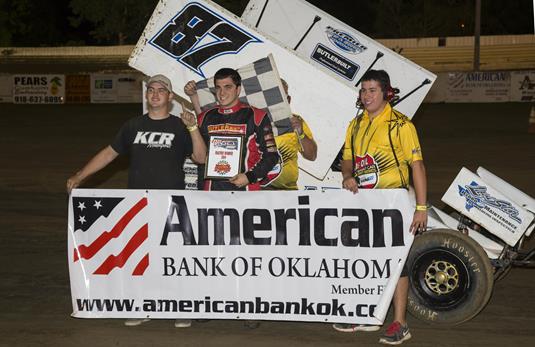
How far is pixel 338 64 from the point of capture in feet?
28.9

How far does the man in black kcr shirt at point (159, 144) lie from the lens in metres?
6.26

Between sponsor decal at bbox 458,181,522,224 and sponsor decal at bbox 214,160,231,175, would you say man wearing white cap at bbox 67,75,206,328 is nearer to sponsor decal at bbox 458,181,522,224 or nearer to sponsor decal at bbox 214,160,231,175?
sponsor decal at bbox 214,160,231,175

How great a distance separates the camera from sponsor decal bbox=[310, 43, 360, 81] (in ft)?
28.8

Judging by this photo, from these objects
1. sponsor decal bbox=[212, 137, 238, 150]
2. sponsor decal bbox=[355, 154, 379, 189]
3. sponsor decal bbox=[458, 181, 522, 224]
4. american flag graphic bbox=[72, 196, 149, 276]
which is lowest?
american flag graphic bbox=[72, 196, 149, 276]

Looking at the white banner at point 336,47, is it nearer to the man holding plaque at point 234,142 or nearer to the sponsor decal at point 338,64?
the sponsor decal at point 338,64

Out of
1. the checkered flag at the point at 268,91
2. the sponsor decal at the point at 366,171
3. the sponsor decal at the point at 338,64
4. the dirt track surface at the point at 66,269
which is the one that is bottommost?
the dirt track surface at the point at 66,269

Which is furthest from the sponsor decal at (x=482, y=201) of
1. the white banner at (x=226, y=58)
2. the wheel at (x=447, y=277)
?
the white banner at (x=226, y=58)

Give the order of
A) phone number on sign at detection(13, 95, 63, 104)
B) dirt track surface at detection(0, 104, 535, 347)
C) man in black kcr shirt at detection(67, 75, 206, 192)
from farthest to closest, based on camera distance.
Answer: phone number on sign at detection(13, 95, 63, 104), man in black kcr shirt at detection(67, 75, 206, 192), dirt track surface at detection(0, 104, 535, 347)

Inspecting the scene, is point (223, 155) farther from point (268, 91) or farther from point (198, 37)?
point (198, 37)

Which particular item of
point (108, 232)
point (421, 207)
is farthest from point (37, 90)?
point (421, 207)

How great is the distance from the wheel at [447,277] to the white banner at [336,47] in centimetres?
216

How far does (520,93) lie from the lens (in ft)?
108

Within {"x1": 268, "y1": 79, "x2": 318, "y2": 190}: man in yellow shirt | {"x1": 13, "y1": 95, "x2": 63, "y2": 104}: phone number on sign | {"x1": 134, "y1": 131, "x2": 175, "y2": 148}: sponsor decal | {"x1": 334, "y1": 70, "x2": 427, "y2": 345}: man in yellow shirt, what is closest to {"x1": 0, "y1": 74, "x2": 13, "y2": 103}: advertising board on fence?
{"x1": 13, "y1": 95, "x2": 63, "y2": 104}: phone number on sign

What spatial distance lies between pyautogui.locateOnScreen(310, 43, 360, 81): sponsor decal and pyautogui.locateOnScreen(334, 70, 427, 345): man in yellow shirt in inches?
106
